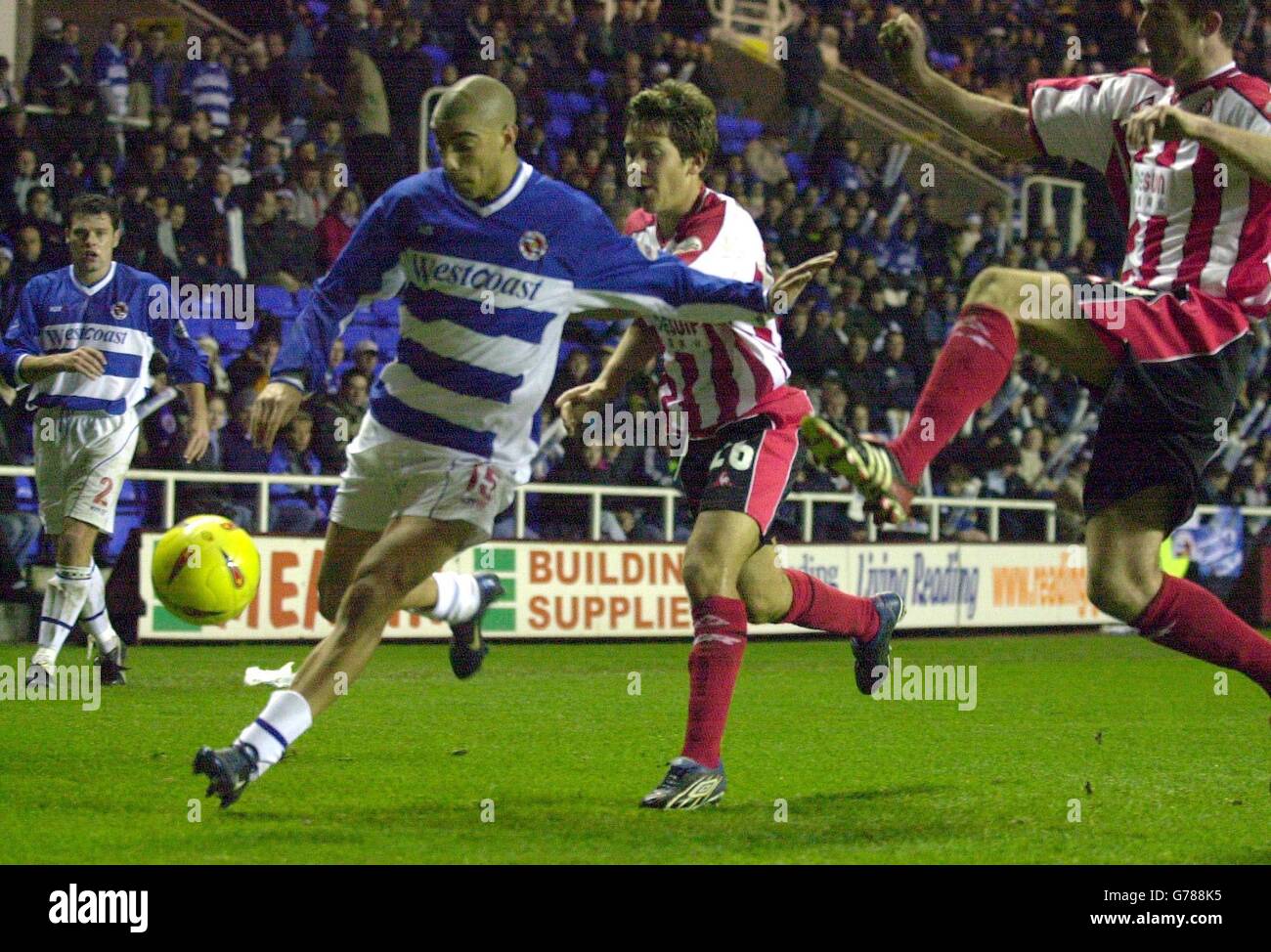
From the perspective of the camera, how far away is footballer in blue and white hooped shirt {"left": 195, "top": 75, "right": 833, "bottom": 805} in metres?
4.99

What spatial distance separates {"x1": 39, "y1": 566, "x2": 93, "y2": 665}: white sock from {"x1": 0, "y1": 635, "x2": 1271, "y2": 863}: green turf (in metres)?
0.40

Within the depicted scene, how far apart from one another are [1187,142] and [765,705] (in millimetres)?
4711

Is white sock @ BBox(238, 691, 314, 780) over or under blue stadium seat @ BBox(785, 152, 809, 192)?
under

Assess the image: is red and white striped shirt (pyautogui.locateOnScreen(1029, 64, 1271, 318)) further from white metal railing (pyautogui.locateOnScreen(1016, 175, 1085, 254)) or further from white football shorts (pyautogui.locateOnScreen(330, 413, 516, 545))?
white metal railing (pyautogui.locateOnScreen(1016, 175, 1085, 254))

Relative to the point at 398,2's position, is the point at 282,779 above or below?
below

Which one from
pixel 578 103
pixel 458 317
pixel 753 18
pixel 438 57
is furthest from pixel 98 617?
pixel 753 18

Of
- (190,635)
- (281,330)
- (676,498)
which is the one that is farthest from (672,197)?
(676,498)

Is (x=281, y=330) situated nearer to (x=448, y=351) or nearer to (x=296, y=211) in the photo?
(x=296, y=211)

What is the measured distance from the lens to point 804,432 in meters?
4.45

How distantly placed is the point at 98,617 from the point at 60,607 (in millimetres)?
385

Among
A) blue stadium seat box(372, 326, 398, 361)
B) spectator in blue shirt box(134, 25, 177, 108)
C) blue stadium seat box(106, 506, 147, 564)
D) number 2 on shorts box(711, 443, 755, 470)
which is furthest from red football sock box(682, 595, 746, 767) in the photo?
spectator in blue shirt box(134, 25, 177, 108)

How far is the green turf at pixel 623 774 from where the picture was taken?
4.69m

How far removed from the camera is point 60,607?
8.78m

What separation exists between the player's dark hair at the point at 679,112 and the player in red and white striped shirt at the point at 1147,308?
0.80m
